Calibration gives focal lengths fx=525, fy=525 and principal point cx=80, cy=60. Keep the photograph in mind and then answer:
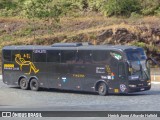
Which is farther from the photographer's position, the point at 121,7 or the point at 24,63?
the point at 121,7

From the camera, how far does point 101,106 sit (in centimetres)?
2386

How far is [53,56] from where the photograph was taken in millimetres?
32125

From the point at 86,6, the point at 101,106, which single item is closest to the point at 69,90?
the point at 101,106

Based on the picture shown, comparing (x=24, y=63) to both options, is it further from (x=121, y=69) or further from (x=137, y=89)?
(x=137, y=89)

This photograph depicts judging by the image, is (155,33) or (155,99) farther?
(155,33)

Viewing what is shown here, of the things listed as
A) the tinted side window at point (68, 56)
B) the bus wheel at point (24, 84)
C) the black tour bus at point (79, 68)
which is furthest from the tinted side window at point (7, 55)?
the tinted side window at point (68, 56)

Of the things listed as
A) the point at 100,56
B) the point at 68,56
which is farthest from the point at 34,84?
the point at 100,56

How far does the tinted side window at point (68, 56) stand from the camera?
102ft

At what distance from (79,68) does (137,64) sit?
11.5 feet

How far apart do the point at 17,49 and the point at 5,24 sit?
68.1 ft

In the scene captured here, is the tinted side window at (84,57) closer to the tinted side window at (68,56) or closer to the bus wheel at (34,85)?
the tinted side window at (68,56)

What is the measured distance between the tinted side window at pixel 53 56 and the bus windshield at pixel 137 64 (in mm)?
4973

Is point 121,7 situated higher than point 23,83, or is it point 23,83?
point 121,7

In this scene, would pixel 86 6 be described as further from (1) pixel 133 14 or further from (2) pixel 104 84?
(2) pixel 104 84
